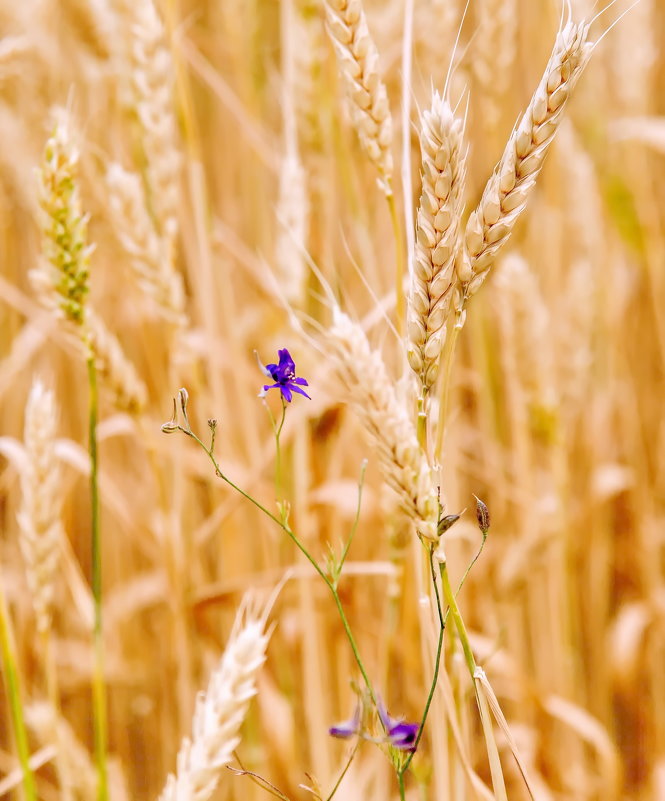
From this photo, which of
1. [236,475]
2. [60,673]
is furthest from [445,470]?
[60,673]

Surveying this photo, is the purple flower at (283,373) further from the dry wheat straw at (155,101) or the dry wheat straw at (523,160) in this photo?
the dry wheat straw at (155,101)

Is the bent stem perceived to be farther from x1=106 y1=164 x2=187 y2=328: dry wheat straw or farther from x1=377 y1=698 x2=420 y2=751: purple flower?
x1=106 y1=164 x2=187 y2=328: dry wheat straw

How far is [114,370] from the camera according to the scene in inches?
26.7

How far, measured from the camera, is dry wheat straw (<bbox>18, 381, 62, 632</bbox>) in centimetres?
60

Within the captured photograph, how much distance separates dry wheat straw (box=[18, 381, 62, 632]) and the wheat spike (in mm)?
95

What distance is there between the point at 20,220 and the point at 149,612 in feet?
2.65

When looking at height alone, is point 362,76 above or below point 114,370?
above

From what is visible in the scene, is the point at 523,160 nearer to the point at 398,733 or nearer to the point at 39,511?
the point at 398,733

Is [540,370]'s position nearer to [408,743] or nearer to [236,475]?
[236,475]

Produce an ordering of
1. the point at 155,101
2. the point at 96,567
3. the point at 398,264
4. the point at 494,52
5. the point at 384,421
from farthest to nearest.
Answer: the point at 494,52 < the point at 155,101 < the point at 96,567 < the point at 398,264 < the point at 384,421

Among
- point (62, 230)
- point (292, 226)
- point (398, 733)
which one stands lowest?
point (398, 733)

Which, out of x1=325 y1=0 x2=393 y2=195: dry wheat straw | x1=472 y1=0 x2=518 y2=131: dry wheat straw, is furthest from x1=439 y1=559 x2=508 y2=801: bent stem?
x1=472 y1=0 x2=518 y2=131: dry wheat straw

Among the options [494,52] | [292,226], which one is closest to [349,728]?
[292,226]

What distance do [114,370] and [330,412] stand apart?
0.28 m
